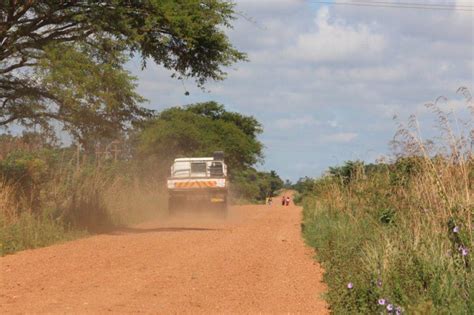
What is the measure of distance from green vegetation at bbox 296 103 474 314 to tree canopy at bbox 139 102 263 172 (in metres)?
37.8

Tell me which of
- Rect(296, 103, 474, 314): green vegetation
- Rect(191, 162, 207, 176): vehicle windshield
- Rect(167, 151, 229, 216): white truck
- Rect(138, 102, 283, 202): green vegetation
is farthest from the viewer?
Rect(138, 102, 283, 202): green vegetation

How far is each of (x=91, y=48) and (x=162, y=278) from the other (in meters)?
9.21

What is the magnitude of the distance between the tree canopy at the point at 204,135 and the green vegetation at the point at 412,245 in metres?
37.8

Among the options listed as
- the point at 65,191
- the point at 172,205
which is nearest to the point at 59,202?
the point at 65,191

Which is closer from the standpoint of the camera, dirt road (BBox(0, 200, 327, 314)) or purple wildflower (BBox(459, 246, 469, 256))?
purple wildflower (BBox(459, 246, 469, 256))

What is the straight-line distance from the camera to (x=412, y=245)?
8602 mm

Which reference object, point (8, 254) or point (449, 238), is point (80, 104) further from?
point (449, 238)

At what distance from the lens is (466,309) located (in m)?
6.54

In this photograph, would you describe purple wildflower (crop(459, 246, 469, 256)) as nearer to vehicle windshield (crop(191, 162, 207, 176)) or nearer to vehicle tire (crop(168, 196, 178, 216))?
vehicle tire (crop(168, 196, 178, 216))

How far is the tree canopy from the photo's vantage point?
54625 millimetres

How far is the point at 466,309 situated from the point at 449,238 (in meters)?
1.98

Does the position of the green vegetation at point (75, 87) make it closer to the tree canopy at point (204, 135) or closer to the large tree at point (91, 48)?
the large tree at point (91, 48)

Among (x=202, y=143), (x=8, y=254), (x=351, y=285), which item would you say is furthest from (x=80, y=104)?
(x=202, y=143)

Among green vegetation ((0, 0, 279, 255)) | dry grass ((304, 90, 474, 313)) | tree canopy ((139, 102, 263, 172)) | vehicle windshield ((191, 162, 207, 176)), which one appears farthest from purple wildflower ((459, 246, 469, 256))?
tree canopy ((139, 102, 263, 172))
